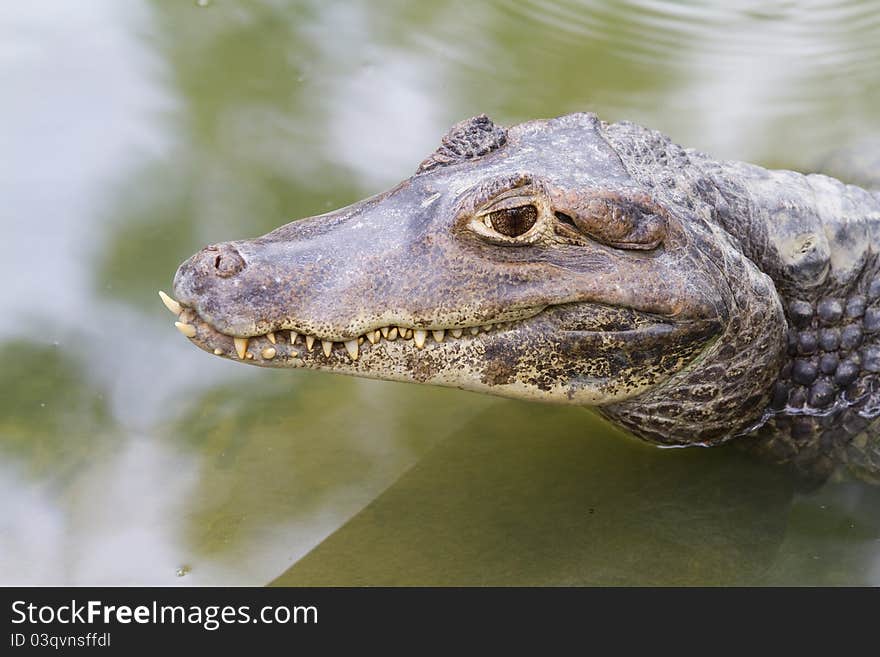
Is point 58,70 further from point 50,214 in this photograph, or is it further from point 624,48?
point 624,48

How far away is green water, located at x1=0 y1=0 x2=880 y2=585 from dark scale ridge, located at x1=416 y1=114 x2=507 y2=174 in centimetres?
123

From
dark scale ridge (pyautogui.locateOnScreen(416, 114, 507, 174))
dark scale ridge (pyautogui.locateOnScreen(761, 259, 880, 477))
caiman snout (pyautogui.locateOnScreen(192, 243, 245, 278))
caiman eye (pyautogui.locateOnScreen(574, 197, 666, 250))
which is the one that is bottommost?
dark scale ridge (pyautogui.locateOnScreen(761, 259, 880, 477))

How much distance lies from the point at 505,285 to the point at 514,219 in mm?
223

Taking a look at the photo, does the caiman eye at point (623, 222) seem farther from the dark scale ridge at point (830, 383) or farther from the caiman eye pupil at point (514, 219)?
the dark scale ridge at point (830, 383)

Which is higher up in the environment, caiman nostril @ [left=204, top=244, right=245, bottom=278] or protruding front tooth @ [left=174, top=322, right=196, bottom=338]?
caiman nostril @ [left=204, top=244, right=245, bottom=278]

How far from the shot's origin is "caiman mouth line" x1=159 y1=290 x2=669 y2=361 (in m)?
3.50

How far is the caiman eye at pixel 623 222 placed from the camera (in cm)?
355

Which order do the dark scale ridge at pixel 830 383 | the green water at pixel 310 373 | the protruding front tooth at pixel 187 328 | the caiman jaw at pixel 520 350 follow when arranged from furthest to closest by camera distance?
the dark scale ridge at pixel 830 383
the green water at pixel 310 373
the caiman jaw at pixel 520 350
the protruding front tooth at pixel 187 328

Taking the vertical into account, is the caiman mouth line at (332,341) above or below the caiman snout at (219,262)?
below

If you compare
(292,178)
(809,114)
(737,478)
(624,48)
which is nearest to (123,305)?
(292,178)

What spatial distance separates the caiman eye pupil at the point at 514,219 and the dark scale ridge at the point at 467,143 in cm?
38

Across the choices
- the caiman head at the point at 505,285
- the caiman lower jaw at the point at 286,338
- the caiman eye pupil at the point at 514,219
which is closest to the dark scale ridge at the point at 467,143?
the caiman head at the point at 505,285

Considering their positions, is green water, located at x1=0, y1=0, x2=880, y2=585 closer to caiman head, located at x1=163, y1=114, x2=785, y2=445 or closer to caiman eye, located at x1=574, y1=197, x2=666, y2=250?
caiman head, located at x1=163, y1=114, x2=785, y2=445

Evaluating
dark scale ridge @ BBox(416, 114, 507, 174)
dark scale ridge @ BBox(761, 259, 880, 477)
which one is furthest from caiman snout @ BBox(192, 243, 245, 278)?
dark scale ridge @ BBox(761, 259, 880, 477)
